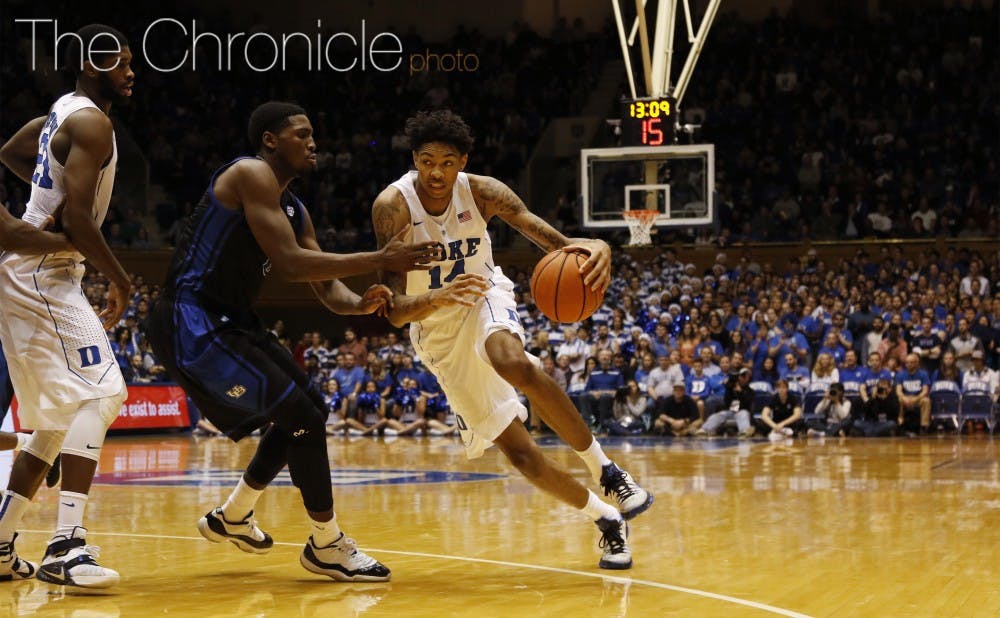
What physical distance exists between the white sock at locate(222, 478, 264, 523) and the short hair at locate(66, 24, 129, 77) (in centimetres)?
187

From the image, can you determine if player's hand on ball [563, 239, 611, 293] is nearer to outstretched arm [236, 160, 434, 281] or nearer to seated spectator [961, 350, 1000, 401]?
outstretched arm [236, 160, 434, 281]

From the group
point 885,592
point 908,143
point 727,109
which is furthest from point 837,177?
point 885,592

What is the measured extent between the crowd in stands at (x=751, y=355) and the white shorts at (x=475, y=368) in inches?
388

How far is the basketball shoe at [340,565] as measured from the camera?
5.13 metres

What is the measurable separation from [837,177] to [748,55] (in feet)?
13.6

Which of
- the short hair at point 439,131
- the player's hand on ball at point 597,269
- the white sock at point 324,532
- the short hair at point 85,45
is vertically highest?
the short hair at point 85,45

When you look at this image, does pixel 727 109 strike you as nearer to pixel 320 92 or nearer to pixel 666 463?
pixel 320 92

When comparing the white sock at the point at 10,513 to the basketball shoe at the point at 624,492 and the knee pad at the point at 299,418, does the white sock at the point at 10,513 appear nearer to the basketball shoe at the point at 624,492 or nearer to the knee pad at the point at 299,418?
the knee pad at the point at 299,418

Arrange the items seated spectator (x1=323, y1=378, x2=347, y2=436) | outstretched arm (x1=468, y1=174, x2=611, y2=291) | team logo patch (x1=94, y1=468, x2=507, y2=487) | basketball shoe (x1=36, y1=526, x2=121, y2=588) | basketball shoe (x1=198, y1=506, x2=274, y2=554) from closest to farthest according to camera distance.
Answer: basketball shoe (x1=36, y1=526, x2=121, y2=588), basketball shoe (x1=198, y1=506, x2=274, y2=554), outstretched arm (x1=468, y1=174, x2=611, y2=291), team logo patch (x1=94, y1=468, x2=507, y2=487), seated spectator (x1=323, y1=378, x2=347, y2=436)

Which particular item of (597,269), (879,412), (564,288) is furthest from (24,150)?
(879,412)

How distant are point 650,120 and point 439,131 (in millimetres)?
11091

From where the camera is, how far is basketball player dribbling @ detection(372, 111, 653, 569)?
539 centimetres

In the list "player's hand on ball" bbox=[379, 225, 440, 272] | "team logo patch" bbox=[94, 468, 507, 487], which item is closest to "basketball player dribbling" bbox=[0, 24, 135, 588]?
"player's hand on ball" bbox=[379, 225, 440, 272]

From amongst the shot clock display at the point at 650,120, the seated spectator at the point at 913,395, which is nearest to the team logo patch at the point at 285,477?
the shot clock display at the point at 650,120
